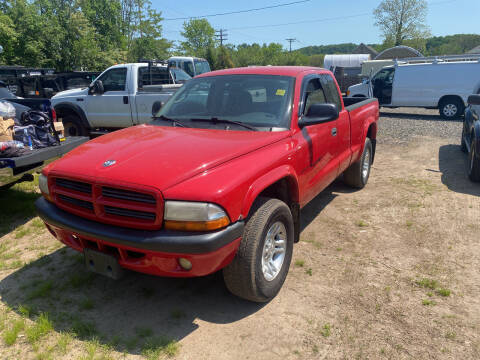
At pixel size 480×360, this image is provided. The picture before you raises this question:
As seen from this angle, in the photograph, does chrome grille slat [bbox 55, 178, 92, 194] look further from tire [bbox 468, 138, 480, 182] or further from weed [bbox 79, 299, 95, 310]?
tire [bbox 468, 138, 480, 182]

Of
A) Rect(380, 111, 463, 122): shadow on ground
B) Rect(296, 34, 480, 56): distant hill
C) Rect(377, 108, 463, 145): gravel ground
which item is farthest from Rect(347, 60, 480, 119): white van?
Rect(296, 34, 480, 56): distant hill

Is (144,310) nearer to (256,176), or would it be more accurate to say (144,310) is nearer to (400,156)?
(256,176)

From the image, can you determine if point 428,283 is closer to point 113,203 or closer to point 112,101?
point 113,203

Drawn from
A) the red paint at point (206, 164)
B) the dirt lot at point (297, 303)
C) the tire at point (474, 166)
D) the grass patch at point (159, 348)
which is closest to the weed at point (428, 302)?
the dirt lot at point (297, 303)

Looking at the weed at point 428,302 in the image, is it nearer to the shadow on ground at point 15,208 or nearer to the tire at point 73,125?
the shadow on ground at point 15,208

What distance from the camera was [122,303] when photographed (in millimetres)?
3176

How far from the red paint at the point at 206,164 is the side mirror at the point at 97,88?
19.2ft

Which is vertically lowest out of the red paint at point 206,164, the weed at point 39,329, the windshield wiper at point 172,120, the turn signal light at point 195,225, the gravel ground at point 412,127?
the weed at point 39,329

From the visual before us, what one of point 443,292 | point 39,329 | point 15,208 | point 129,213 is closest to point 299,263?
point 443,292

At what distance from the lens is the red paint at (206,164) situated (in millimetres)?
2549

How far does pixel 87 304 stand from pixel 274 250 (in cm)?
163

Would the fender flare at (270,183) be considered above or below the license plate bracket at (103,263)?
above

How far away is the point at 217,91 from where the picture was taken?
4113 millimetres

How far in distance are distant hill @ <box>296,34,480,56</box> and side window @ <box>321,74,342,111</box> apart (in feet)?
193
